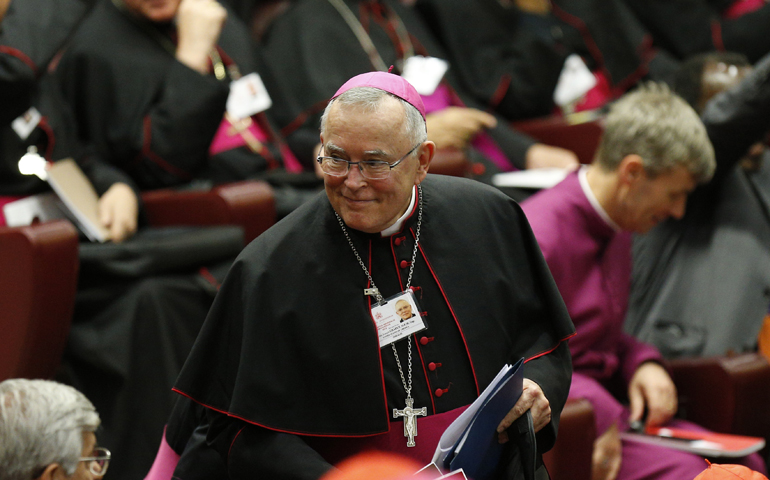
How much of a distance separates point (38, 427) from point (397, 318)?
792 mm

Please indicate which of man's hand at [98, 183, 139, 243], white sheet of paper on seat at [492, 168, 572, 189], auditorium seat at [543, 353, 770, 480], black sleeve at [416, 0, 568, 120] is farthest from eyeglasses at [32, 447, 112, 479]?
black sleeve at [416, 0, 568, 120]

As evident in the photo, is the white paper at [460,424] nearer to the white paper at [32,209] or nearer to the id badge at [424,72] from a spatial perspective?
the white paper at [32,209]

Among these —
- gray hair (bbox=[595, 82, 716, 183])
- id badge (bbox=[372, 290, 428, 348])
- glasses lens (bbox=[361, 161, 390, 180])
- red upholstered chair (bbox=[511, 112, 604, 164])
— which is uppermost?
glasses lens (bbox=[361, 161, 390, 180])

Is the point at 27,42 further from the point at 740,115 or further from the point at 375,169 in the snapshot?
the point at 740,115

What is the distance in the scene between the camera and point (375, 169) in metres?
1.60

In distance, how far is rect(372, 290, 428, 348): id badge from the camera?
1.72m

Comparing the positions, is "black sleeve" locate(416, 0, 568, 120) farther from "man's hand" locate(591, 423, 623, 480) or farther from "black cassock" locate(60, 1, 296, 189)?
"man's hand" locate(591, 423, 623, 480)

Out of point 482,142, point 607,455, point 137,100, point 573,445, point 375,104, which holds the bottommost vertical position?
point 607,455

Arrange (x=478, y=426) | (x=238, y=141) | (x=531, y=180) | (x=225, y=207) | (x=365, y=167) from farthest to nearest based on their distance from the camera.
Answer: (x=238, y=141) < (x=531, y=180) < (x=225, y=207) < (x=365, y=167) < (x=478, y=426)

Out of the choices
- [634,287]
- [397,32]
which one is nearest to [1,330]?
[634,287]

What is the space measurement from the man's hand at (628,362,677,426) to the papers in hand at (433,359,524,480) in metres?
1.09

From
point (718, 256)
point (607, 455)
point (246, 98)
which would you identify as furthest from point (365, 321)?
point (246, 98)

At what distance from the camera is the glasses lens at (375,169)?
1597mm

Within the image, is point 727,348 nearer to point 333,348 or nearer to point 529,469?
point 529,469
